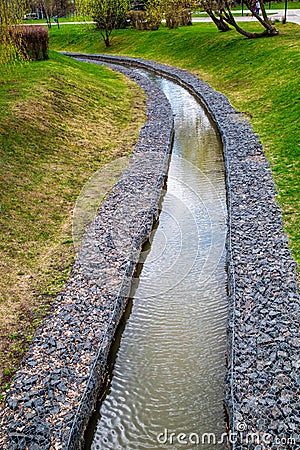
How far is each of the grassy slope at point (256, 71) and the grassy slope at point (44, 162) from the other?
422 cm

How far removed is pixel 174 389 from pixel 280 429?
5.64ft

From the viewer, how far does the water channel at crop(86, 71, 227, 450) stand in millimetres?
6387

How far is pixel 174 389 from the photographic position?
6938 millimetres

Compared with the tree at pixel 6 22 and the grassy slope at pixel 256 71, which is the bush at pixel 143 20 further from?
the tree at pixel 6 22

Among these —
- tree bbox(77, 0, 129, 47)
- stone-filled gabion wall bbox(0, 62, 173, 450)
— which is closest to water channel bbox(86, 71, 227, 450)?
stone-filled gabion wall bbox(0, 62, 173, 450)

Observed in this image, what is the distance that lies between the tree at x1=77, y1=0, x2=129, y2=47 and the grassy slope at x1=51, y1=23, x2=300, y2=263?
3.63 feet

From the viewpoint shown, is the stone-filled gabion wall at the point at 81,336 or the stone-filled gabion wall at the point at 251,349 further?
the stone-filled gabion wall at the point at 81,336

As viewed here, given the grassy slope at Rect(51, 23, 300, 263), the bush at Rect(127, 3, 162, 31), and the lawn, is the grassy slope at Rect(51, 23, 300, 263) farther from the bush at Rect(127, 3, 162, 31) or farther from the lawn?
the bush at Rect(127, 3, 162, 31)

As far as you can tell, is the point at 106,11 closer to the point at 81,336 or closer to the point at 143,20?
the point at 143,20

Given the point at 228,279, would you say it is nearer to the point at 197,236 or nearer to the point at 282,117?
the point at 197,236

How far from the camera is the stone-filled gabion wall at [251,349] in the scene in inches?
228

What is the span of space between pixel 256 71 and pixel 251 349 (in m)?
18.2

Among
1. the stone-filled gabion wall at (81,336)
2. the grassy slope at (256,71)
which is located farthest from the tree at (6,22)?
the grassy slope at (256,71)

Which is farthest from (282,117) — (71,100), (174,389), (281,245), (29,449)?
(29,449)
